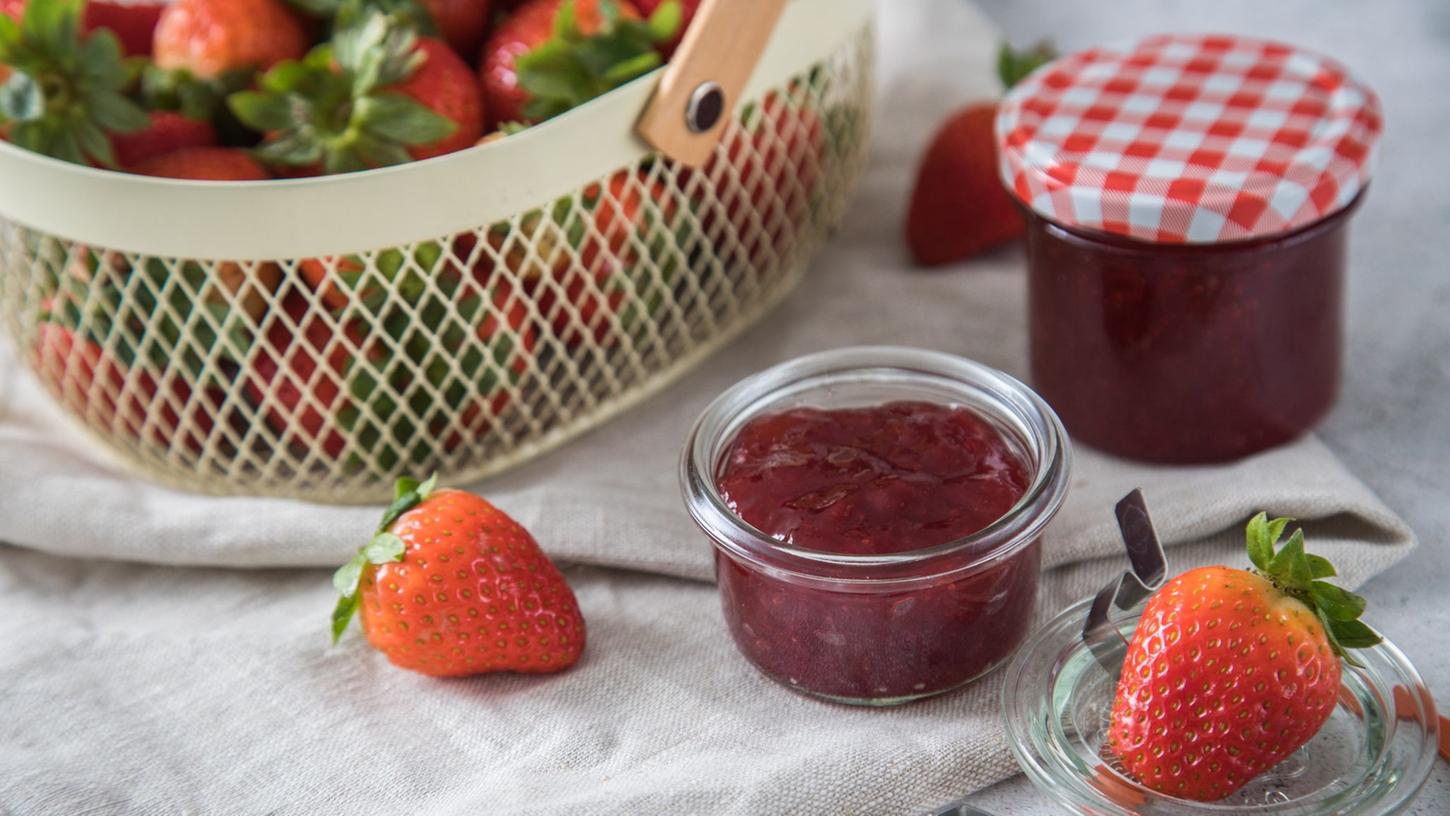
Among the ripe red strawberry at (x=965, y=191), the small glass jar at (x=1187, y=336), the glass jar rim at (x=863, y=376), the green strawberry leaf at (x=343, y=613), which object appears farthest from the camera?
the ripe red strawberry at (x=965, y=191)

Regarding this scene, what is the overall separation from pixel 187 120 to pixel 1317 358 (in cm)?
108

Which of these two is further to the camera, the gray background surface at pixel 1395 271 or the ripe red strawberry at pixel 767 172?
the ripe red strawberry at pixel 767 172

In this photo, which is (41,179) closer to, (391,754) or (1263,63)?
(391,754)

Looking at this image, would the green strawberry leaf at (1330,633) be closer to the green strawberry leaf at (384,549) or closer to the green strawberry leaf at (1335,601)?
the green strawberry leaf at (1335,601)

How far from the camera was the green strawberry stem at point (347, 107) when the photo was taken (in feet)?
4.42

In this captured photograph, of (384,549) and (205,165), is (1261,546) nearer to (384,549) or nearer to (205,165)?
(384,549)

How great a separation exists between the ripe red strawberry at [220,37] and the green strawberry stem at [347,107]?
105mm

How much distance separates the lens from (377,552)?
1160mm

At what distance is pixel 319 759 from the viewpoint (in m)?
1.18

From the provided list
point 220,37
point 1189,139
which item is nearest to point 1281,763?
point 1189,139

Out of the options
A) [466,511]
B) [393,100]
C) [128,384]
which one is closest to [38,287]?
[128,384]

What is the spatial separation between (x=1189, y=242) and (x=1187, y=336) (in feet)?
0.32

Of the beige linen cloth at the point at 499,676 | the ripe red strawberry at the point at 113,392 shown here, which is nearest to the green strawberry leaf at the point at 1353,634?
the beige linen cloth at the point at 499,676

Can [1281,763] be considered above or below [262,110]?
below
